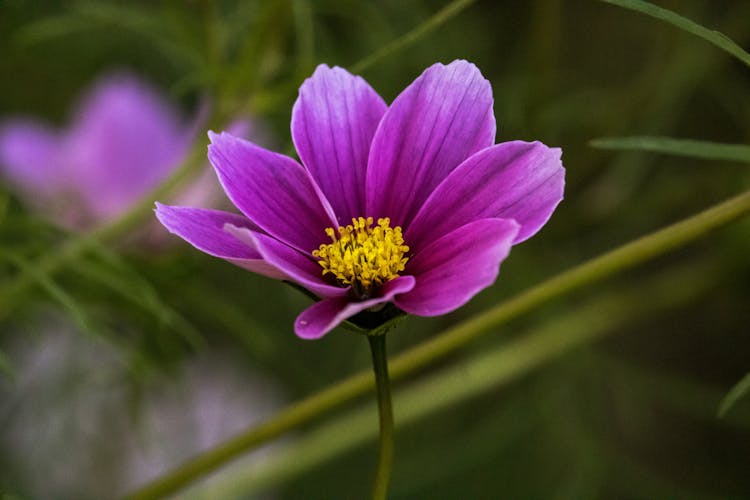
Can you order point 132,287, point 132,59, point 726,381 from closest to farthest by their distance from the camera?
point 132,287
point 132,59
point 726,381

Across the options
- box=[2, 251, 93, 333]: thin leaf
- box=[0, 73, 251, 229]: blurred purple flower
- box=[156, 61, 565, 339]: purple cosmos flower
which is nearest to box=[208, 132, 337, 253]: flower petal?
box=[156, 61, 565, 339]: purple cosmos flower

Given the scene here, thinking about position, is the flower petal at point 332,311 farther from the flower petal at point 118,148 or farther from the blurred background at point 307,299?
the flower petal at point 118,148

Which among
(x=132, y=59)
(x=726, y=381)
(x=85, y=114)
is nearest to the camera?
(x=85, y=114)

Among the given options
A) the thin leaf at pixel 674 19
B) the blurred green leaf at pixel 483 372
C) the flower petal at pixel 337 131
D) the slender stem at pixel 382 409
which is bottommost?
the slender stem at pixel 382 409

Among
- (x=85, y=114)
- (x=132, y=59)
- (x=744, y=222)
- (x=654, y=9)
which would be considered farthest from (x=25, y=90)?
(x=654, y=9)

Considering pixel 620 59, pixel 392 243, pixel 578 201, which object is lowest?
pixel 392 243

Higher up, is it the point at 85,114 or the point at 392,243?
the point at 85,114

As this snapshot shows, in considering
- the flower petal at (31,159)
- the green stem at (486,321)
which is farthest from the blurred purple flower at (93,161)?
the green stem at (486,321)

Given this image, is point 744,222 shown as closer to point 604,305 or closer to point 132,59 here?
point 604,305
